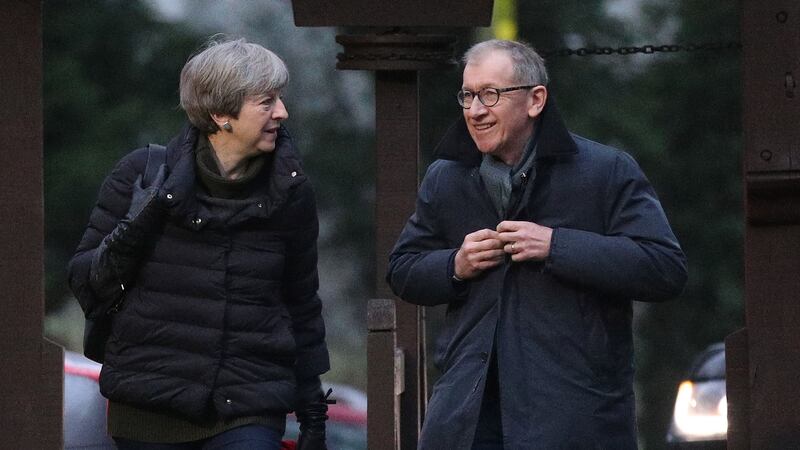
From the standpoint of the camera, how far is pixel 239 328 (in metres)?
4.91

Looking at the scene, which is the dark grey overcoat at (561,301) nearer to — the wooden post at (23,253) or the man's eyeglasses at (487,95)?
the man's eyeglasses at (487,95)

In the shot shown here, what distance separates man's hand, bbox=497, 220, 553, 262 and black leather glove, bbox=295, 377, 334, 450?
866 millimetres

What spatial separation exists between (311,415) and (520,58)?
118 cm

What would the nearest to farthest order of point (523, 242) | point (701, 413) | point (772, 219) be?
point (523, 242)
point (772, 219)
point (701, 413)

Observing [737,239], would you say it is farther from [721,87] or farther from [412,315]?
[412,315]

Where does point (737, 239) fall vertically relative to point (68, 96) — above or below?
below

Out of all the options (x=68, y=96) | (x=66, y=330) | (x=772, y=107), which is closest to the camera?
(x=772, y=107)

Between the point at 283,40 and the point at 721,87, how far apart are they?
4373mm

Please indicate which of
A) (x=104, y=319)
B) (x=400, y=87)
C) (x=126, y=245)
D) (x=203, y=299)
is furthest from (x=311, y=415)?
(x=400, y=87)

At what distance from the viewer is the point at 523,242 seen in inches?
181

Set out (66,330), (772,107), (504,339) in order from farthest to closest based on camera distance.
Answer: (66,330) < (772,107) < (504,339)

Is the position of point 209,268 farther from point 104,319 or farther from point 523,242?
point 523,242

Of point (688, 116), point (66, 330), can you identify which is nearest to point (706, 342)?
point (688, 116)

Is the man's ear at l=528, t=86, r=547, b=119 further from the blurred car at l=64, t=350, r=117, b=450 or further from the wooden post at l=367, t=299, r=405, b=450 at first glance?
the blurred car at l=64, t=350, r=117, b=450
